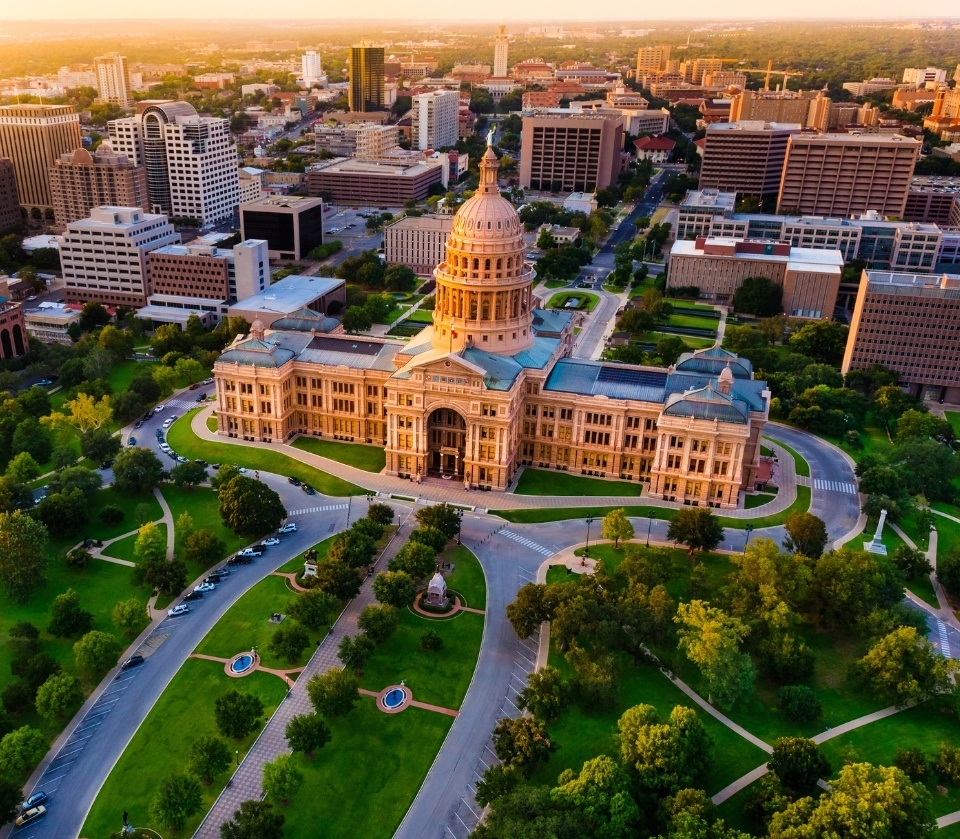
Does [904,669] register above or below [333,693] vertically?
above

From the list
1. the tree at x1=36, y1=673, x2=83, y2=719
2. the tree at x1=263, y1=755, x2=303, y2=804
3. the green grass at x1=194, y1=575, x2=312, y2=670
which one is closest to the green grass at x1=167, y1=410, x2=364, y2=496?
the green grass at x1=194, y1=575, x2=312, y2=670

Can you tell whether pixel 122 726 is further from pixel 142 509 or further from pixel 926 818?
pixel 926 818

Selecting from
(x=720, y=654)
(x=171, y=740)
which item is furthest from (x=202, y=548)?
(x=720, y=654)

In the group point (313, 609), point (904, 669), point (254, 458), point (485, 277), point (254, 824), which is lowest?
point (254, 458)

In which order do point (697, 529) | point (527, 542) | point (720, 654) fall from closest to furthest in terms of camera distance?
1. point (720, 654)
2. point (697, 529)
3. point (527, 542)

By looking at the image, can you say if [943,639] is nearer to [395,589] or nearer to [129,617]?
[395,589]
